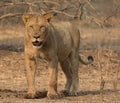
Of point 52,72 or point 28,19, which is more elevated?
point 28,19

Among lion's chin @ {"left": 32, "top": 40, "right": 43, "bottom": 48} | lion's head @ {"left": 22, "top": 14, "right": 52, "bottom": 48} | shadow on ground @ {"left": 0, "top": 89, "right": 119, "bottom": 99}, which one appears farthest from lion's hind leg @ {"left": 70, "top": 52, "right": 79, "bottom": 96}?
lion's chin @ {"left": 32, "top": 40, "right": 43, "bottom": 48}

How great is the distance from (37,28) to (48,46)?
40 cm

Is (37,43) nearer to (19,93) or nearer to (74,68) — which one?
(19,93)

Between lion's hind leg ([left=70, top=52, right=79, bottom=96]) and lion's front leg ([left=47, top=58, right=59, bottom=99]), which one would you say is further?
lion's hind leg ([left=70, top=52, right=79, bottom=96])

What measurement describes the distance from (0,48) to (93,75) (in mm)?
3551

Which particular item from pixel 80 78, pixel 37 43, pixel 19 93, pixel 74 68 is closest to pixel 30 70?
pixel 19 93

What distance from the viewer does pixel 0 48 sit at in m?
15.2

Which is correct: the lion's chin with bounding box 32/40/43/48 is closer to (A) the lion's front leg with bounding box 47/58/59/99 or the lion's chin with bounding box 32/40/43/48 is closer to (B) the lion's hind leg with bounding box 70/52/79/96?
(A) the lion's front leg with bounding box 47/58/59/99

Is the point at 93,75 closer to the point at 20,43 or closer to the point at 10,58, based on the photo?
the point at 10,58

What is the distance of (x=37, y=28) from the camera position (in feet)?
27.9

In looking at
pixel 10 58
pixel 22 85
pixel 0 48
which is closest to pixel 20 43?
pixel 0 48

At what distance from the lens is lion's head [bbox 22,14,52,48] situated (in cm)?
840

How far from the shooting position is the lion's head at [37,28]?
840 cm

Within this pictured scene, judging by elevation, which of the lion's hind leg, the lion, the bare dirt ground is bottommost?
the bare dirt ground
